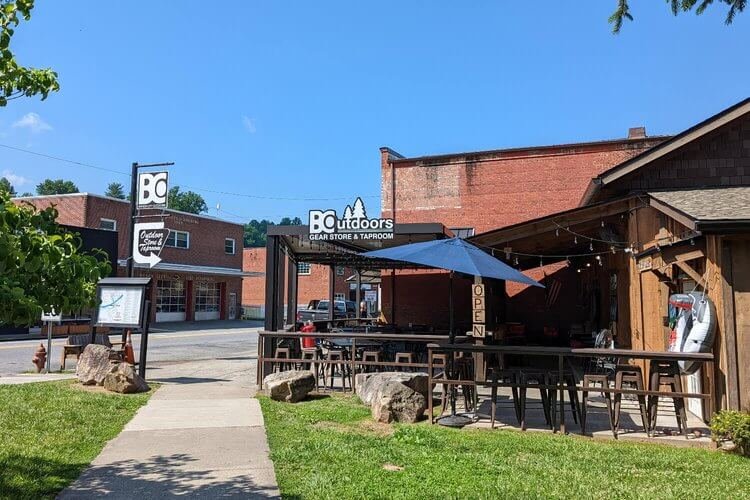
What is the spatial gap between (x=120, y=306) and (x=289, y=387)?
15.1 ft

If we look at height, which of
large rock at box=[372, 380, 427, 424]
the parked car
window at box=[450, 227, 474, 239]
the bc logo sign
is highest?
the bc logo sign

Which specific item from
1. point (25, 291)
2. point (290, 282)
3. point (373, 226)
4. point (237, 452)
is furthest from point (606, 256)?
point (25, 291)

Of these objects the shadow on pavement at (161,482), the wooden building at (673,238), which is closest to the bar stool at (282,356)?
the wooden building at (673,238)

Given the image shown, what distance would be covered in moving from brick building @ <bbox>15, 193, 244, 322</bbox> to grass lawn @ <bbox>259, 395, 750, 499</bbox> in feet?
94.4

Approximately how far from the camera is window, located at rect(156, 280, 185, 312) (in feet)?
125

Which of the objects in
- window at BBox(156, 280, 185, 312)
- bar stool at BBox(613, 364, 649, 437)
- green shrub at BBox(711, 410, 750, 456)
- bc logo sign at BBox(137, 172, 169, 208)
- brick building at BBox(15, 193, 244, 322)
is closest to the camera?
green shrub at BBox(711, 410, 750, 456)

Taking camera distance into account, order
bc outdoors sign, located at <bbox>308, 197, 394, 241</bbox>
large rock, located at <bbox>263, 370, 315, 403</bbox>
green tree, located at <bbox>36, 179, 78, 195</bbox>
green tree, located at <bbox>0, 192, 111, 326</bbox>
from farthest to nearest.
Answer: green tree, located at <bbox>36, 179, 78, 195</bbox> → bc outdoors sign, located at <bbox>308, 197, 394, 241</bbox> → large rock, located at <bbox>263, 370, 315, 403</bbox> → green tree, located at <bbox>0, 192, 111, 326</bbox>

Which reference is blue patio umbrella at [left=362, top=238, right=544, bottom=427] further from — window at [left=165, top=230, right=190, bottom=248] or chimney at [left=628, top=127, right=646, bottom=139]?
window at [left=165, top=230, right=190, bottom=248]

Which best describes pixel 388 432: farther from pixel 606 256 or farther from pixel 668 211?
pixel 606 256

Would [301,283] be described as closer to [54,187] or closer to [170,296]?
[170,296]

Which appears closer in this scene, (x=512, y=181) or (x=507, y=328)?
(x=507, y=328)

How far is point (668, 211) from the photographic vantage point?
8.11 metres

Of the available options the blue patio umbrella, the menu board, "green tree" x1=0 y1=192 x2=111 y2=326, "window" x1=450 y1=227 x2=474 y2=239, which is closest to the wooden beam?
the blue patio umbrella

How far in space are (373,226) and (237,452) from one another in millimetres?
7402
